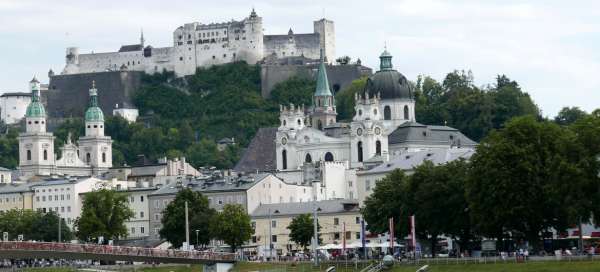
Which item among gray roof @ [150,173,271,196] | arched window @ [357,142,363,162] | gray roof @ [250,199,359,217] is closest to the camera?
gray roof @ [250,199,359,217]

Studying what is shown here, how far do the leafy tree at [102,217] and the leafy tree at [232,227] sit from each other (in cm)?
1049

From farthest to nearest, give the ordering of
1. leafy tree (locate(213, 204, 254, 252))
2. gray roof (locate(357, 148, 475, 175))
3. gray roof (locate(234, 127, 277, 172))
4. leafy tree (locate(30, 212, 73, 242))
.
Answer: gray roof (locate(234, 127, 277, 172))
leafy tree (locate(30, 212, 73, 242))
gray roof (locate(357, 148, 475, 175))
leafy tree (locate(213, 204, 254, 252))

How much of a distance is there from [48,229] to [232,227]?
76.7ft

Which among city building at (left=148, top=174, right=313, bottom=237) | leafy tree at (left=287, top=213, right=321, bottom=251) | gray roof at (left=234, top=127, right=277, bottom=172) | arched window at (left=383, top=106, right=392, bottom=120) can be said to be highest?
arched window at (left=383, top=106, right=392, bottom=120)

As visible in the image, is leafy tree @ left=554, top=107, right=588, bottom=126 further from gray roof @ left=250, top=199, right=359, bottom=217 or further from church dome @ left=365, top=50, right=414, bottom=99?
gray roof @ left=250, top=199, right=359, bottom=217

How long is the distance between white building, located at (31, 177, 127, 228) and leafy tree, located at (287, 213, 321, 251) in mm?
30698

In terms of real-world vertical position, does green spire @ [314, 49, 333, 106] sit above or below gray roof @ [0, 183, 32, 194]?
above

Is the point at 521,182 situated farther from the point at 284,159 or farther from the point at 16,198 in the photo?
the point at 284,159

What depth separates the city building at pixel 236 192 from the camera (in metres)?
150

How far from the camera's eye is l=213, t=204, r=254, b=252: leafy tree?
132m

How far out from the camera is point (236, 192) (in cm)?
A: 14975

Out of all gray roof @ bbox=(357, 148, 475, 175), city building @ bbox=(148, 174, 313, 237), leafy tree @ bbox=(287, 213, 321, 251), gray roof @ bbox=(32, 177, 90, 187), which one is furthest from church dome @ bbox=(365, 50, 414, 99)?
leafy tree @ bbox=(287, 213, 321, 251)

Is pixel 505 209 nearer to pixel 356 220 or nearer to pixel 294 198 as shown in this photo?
pixel 356 220

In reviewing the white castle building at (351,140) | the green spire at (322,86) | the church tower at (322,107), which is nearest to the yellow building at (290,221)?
the white castle building at (351,140)
